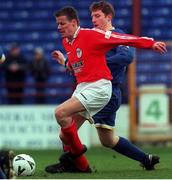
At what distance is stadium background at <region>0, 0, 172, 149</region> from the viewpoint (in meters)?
17.6

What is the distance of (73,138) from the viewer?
9.57 m

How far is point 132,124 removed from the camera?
18.2m

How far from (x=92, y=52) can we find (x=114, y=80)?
2.44 feet

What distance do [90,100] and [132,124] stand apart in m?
8.86

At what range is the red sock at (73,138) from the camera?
9.51 metres

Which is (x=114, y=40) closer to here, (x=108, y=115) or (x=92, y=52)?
(x=92, y=52)

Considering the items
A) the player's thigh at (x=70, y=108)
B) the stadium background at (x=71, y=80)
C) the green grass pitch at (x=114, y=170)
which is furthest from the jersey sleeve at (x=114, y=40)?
the stadium background at (x=71, y=80)

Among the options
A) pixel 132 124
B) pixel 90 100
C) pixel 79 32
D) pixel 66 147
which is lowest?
pixel 132 124

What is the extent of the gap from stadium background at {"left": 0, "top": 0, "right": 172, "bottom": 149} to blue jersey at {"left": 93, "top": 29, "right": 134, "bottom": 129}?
727cm

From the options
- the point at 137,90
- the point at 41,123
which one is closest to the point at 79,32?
the point at 41,123

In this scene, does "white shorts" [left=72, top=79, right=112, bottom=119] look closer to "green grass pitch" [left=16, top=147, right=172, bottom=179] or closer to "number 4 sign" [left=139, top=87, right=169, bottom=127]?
"green grass pitch" [left=16, top=147, right=172, bottom=179]

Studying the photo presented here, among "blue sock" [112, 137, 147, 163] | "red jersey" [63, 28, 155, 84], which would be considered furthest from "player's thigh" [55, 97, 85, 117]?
"blue sock" [112, 137, 147, 163]

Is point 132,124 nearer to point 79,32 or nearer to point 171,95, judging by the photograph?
point 171,95

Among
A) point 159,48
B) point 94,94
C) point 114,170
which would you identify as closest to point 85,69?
point 94,94
